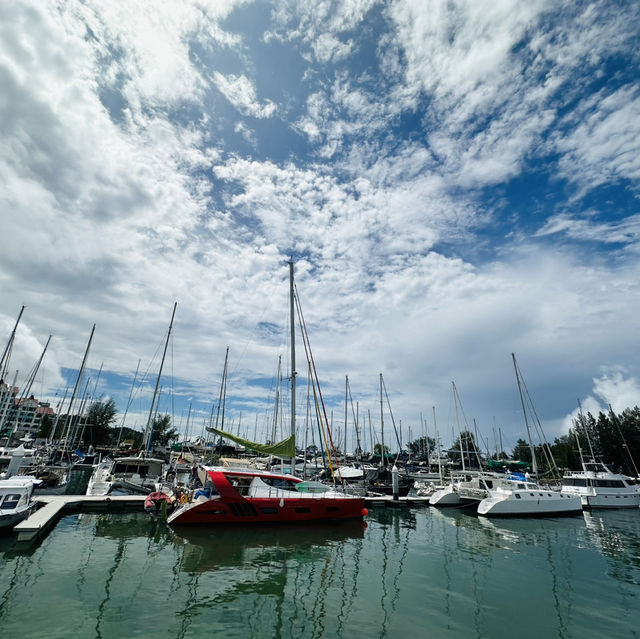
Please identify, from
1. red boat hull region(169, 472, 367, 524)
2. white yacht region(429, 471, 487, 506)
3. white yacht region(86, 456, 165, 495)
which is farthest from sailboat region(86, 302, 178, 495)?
white yacht region(429, 471, 487, 506)

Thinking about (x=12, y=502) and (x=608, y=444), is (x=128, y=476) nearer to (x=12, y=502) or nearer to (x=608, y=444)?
(x=12, y=502)

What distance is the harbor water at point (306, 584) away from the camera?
9.55 m

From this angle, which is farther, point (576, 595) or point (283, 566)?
point (283, 566)

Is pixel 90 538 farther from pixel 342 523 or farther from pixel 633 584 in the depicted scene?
pixel 633 584

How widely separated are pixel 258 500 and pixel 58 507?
37.5ft

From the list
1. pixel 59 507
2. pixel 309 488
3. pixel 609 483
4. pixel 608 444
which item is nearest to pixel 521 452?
pixel 608 444

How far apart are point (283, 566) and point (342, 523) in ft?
29.5

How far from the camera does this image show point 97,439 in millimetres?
77562

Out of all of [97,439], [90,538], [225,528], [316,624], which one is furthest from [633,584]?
[97,439]

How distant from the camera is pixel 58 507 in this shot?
20.0 metres

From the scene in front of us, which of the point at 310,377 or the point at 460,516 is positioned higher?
the point at 310,377

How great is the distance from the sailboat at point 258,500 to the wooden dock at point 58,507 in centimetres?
555

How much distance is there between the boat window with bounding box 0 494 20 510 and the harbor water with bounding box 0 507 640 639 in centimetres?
181

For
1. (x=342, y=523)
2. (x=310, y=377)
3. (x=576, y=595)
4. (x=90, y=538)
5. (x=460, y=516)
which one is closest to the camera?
(x=576, y=595)
